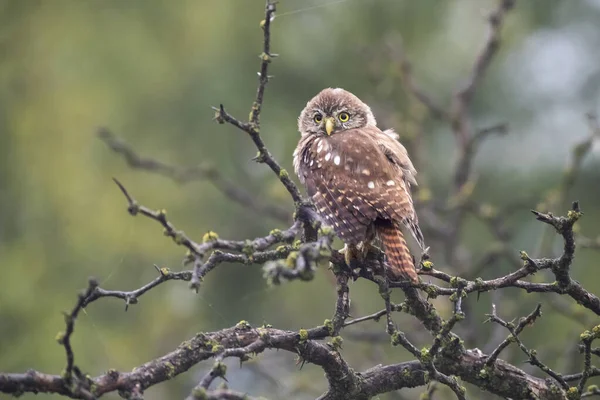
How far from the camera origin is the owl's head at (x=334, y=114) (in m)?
5.23

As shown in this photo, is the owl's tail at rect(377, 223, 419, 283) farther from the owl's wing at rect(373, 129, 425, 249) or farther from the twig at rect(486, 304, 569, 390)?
the twig at rect(486, 304, 569, 390)

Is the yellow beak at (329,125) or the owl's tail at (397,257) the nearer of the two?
the owl's tail at (397,257)

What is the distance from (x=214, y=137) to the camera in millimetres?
10891

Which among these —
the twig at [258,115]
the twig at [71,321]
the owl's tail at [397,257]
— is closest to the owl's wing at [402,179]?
the owl's tail at [397,257]

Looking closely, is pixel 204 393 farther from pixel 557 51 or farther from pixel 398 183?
pixel 557 51

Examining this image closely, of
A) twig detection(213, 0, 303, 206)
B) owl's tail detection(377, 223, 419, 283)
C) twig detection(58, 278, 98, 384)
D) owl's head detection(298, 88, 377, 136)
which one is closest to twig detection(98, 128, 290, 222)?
owl's head detection(298, 88, 377, 136)

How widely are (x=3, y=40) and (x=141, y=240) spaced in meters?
5.03

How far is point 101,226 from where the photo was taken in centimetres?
950

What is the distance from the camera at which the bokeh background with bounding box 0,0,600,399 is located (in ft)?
28.5

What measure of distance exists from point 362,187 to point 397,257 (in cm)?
71

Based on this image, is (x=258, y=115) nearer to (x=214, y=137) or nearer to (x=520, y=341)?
(x=520, y=341)

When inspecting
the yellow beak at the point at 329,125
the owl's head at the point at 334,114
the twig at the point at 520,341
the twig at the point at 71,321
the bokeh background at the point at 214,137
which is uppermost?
the bokeh background at the point at 214,137

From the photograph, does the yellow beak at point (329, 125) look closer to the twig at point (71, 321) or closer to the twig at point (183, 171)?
the twig at point (183, 171)

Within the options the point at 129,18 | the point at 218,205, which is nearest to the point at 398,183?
the point at 218,205
